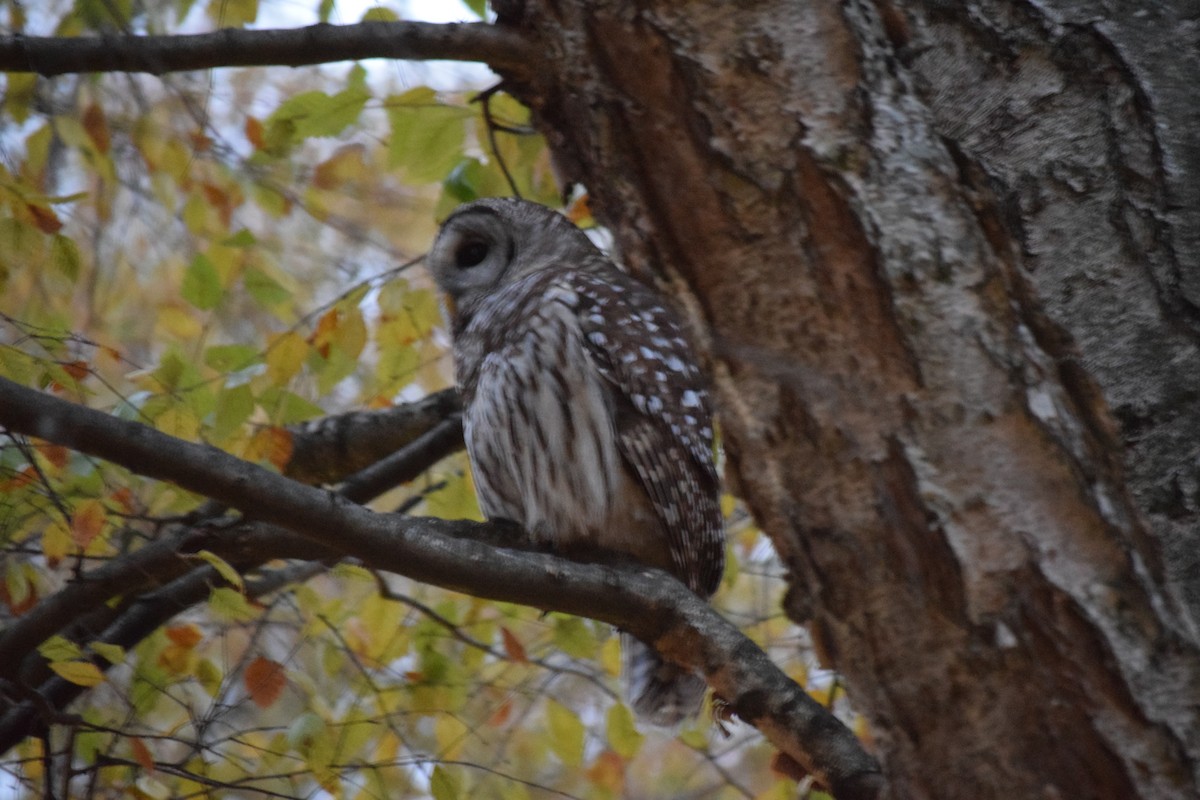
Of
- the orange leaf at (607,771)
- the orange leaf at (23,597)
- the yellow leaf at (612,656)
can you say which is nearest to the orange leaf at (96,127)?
the orange leaf at (23,597)

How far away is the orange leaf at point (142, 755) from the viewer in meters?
2.47

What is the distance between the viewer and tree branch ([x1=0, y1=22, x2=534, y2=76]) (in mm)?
2432

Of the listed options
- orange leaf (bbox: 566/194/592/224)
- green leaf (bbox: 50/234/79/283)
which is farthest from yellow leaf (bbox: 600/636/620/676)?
green leaf (bbox: 50/234/79/283)

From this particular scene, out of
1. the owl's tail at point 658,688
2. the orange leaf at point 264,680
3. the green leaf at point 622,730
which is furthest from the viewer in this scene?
the green leaf at point 622,730

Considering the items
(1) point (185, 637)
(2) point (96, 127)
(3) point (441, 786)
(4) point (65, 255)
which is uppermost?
(2) point (96, 127)

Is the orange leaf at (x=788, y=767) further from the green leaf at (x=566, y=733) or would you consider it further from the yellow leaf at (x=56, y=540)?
the yellow leaf at (x=56, y=540)

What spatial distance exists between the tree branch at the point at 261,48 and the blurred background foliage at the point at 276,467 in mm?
358

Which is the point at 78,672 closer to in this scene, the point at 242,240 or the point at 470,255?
the point at 242,240

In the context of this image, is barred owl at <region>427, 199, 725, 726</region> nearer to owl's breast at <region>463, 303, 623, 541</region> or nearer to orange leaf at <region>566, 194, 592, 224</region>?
owl's breast at <region>463, 303, 623, 541</region>

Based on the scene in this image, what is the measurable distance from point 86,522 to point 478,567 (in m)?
1.01

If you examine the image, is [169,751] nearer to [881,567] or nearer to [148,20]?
[148,20]

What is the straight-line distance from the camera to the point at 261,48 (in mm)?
2475

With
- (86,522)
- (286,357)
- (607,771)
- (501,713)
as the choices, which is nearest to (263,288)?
(286,357)

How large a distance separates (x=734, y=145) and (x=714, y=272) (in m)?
0.21
